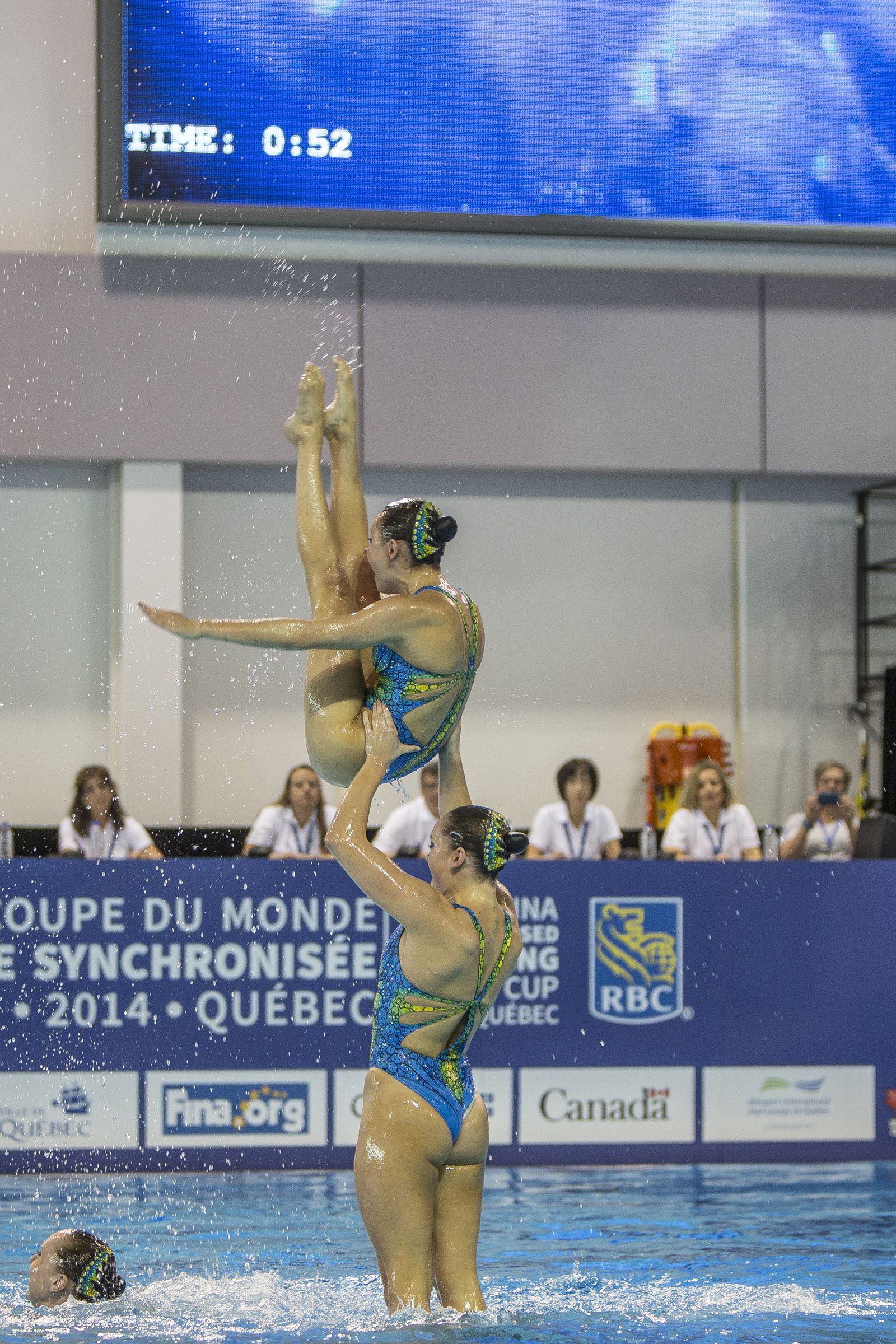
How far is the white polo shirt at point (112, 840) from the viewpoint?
8.75 m

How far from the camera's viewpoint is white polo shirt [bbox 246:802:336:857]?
890cm

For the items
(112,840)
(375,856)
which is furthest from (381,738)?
(112,840)

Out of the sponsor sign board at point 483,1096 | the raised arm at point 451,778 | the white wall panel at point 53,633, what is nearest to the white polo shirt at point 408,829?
the sponsor sign board at point 483,1096

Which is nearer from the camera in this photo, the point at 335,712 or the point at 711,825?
the point at 335,712

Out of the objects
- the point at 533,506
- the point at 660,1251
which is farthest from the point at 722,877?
the point at 533,506

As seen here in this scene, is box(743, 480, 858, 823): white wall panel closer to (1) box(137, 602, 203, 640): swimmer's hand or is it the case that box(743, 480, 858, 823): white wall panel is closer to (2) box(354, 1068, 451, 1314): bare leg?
(2) box(354, 1068, 451, 1314): bare leg

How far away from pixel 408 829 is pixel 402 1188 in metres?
4.62

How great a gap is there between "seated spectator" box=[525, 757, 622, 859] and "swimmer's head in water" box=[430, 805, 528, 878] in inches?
181

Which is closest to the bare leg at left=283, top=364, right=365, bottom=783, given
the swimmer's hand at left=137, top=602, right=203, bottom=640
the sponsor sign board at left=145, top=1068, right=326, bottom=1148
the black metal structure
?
the swimmer's hand at left=137, top=602, right=203, bottom=640

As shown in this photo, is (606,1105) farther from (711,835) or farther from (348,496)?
(348,496)

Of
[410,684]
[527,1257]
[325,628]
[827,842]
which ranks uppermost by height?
[325,628]

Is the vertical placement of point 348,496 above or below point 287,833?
above

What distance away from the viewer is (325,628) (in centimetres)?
444

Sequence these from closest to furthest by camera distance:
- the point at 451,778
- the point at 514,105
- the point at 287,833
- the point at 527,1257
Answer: the point at 451,778, the point at 527,1257, the point at 287,833, the point at 514,105
